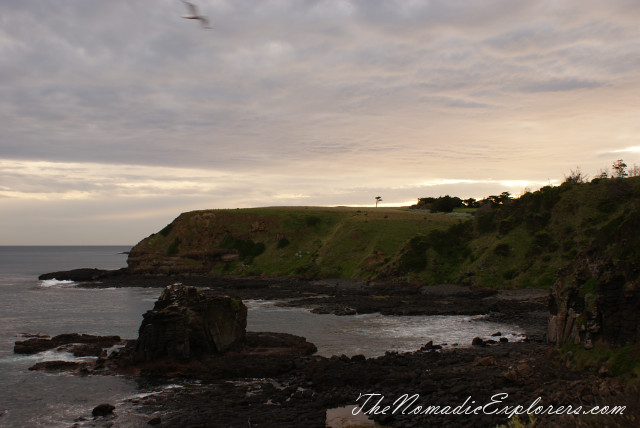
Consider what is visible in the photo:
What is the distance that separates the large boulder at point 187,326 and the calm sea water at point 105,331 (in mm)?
2576

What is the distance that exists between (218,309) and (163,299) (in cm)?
342

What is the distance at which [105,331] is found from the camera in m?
41.5

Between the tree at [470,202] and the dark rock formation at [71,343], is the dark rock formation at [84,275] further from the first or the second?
the tree at [470,202]

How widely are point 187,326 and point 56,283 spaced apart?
7714 centimetres

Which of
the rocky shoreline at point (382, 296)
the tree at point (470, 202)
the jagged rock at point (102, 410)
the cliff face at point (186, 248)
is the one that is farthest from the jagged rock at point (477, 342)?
the tree at point (470, 202)

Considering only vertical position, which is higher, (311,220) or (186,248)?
(311,220)

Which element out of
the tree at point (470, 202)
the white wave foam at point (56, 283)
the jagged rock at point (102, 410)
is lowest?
the white wave foam at point (56, 283)

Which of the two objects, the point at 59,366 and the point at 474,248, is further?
the point at 474,248

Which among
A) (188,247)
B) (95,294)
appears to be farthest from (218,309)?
(188,247)

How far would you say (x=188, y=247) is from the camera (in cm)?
10662

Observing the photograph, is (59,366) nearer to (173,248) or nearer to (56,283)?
(56,283)

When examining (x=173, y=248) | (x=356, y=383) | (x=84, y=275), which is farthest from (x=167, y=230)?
(x=356, y=383)

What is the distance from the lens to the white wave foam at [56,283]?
86500 millimetres

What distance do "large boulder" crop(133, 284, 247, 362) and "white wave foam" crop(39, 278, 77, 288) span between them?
224ft
